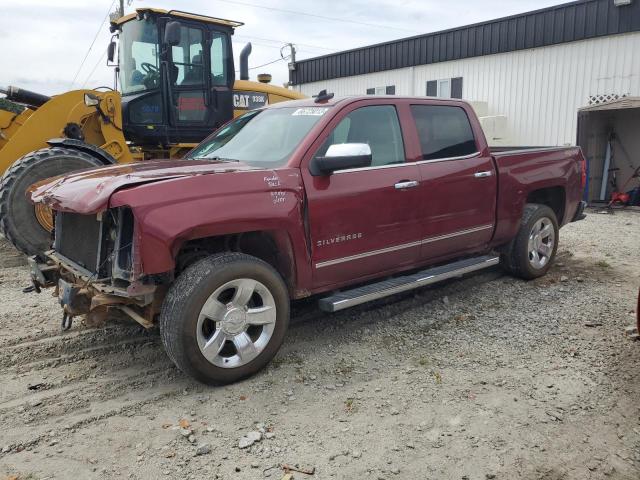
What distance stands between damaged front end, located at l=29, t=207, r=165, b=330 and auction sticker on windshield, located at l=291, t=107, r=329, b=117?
69.2 inches

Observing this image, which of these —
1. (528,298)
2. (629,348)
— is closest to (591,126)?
(528,298)

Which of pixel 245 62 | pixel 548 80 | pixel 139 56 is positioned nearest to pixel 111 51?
pixel 139 56

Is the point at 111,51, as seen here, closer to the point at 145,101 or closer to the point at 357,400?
the point at 145,101

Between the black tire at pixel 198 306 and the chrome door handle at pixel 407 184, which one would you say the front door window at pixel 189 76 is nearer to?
the chrome door handle at pixel 407 184

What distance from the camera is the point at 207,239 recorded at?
392 cm

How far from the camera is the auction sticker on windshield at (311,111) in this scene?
441 centimetres

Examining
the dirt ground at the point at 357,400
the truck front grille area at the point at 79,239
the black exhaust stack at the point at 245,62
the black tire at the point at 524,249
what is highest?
the black exhaust stack at the point at 245,62

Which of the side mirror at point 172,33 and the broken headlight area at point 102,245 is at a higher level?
the side mirror at point 172,33

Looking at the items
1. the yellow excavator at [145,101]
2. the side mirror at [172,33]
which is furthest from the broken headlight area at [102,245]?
the side mirror at [172,33]

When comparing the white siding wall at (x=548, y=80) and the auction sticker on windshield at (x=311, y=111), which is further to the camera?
the white siding wall at (x=548, y=80)

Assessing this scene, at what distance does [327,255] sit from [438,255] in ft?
4.64

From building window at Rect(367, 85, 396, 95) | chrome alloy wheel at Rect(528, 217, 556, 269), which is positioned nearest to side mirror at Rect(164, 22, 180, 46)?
chrome alloy wheel at Rect(528, 217, 556, 269)

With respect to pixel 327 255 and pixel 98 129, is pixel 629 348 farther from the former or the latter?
pixel 98 129

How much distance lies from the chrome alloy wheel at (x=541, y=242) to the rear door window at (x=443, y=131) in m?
1.37
